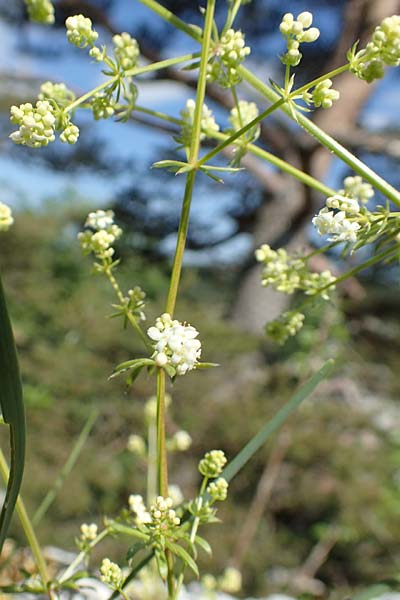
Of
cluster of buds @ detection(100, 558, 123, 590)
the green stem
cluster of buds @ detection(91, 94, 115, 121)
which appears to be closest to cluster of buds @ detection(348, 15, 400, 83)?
the green stem

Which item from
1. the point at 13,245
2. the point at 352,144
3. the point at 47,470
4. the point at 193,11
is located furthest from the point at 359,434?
the point at 193,11

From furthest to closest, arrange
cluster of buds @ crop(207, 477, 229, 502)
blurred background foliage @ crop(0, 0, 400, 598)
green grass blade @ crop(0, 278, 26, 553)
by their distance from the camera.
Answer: blurred background foliage @ crop(0, 0, 400, 598) → cluster of buds @ crop(207, 477, 229, 502) → green grass blade @ crop(0, 278, 26, 553)

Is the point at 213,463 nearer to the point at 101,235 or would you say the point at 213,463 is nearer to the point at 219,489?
the point at 219,489

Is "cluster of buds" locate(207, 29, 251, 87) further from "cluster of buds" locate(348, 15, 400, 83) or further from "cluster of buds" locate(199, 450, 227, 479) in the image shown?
"cluster of buds" locate(199, 450, 227, 479)

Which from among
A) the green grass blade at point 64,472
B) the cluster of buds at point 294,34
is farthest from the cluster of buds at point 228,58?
the green grass blade at point 64,472

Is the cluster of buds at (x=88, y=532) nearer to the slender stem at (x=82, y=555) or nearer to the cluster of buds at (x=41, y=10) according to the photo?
the slender stem at (x=82, y=555)

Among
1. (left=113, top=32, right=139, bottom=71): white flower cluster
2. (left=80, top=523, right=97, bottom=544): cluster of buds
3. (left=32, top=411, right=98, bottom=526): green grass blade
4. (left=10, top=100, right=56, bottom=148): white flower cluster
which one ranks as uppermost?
(left=113, top=32, right=139, bottom=71): white flower cluster
